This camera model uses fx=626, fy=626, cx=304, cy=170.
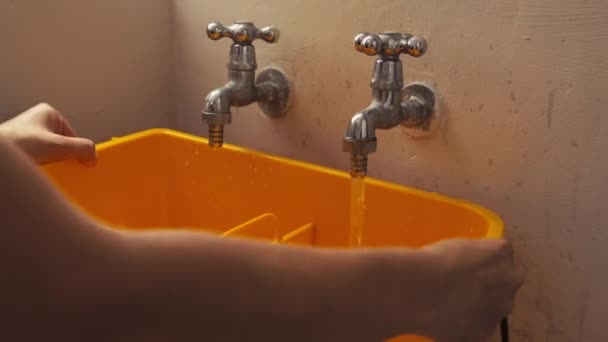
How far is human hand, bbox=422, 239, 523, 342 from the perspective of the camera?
1.25 ft

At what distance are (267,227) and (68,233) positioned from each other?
1.60 ft

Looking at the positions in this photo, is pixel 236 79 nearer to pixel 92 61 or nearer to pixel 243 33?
pixel 243 33

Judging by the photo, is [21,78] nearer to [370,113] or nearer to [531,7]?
[370,113]

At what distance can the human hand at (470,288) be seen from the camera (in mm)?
381

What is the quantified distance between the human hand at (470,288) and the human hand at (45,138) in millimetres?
451

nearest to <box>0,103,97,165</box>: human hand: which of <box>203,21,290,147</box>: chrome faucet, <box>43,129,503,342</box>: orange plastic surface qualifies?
<box>43,129,503,342</box>: orange plastic surface

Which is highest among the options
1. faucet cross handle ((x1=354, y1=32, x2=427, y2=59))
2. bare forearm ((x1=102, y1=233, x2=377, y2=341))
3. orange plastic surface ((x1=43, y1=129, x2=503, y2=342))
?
faucet cross handle ((x1=354, y1=32, x2=427, y2=59))

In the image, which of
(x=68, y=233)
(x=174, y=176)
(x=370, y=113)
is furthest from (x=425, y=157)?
(x=68, y=233)

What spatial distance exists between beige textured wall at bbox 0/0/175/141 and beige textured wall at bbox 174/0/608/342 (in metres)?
0.25

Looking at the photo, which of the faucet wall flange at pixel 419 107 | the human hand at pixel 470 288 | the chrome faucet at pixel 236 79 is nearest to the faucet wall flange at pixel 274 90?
the chrome faucet at pixel 236 79

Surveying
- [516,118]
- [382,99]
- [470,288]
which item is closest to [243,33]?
[382,99]

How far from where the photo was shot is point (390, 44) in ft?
2.10

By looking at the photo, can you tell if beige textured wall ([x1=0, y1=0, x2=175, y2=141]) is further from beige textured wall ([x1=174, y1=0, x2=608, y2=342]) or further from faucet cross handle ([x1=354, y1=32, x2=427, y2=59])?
faucet cross handle ([x1=354, y1=32, x2=427, y2=59])

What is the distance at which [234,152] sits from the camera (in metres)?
0.83
